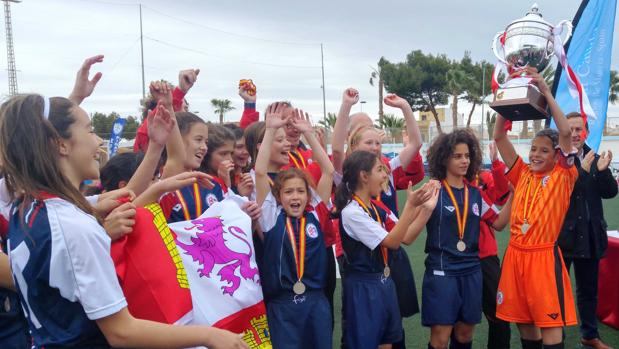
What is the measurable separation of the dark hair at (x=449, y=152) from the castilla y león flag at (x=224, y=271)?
6.10 feet

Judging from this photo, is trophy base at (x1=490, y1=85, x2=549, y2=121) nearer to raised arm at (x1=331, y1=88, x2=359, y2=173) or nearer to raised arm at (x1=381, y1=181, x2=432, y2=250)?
raised arm at (x1=381, y1=181, x2=432, y2=250)

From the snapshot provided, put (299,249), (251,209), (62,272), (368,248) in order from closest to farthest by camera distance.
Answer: (62,272)
(251,209)
(299,249)
(368,248)

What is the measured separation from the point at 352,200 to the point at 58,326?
220 cm

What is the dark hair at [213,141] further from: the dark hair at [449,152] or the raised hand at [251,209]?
the dark hair at [449,152]

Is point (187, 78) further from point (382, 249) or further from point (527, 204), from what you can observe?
point (527, 204)

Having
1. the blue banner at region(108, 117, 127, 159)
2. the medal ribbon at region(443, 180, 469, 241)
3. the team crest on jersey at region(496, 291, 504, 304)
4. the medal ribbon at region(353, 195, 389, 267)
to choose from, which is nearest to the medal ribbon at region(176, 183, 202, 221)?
the medal ribbon at region(353, 195, 389, 267)

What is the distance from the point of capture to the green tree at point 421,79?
42344 millimetres

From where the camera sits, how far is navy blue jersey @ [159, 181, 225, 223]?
2830 millimetres

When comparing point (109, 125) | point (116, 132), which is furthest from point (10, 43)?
point (116, 132)

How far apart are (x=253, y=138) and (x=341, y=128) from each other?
26.9 inches

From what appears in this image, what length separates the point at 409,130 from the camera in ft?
13.4

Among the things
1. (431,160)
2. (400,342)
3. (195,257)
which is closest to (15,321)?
(195,257)

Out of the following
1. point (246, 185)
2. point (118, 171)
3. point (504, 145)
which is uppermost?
point (504, 145)

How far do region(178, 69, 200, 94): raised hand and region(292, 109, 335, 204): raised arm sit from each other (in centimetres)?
73
